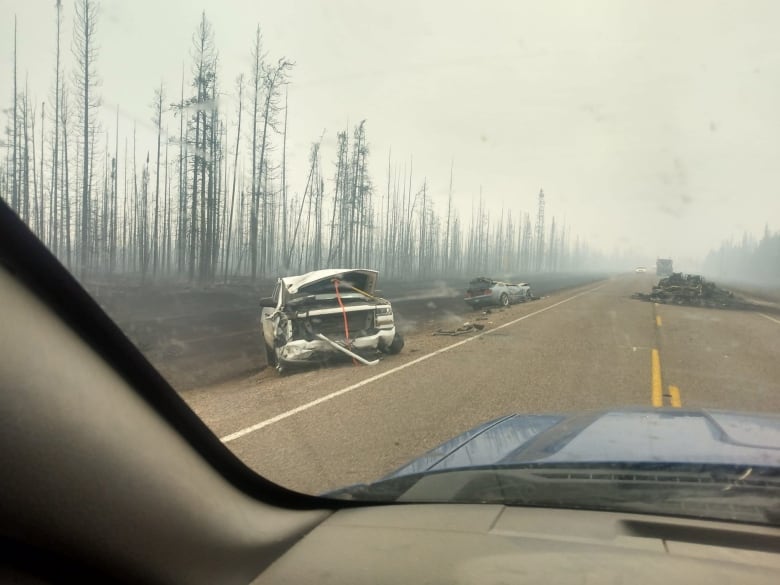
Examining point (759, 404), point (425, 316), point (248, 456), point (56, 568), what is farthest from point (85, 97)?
point (425, 316)

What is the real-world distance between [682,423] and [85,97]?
637cm

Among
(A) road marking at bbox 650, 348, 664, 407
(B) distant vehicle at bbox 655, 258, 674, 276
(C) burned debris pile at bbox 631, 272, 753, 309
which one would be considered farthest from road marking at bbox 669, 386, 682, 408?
(B) distant vehicle at bbox 655, 258, 674, 276

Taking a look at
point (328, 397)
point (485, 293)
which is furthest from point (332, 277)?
point (485, 293)

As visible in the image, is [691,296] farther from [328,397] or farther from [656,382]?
[328,397]

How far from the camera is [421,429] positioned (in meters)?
6.10

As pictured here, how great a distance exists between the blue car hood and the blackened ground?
102 inches

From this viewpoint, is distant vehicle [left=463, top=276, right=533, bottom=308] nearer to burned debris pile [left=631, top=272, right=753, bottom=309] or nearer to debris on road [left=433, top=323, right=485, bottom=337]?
burned debris pile [left=631, top=272, right=753, bottom=309]

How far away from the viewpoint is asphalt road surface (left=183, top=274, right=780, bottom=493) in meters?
5.21

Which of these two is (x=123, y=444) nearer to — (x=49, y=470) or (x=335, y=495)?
(x=49, y=470)

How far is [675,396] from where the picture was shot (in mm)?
8188

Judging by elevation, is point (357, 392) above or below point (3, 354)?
below

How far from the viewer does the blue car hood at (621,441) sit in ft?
10.2

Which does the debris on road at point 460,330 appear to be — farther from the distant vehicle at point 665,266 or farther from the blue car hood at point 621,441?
the distant vehicle at point 665,266

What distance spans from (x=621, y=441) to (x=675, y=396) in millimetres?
5326
